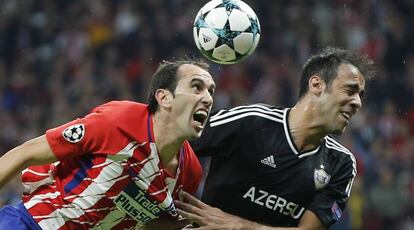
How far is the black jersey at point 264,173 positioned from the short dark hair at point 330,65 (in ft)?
1.16

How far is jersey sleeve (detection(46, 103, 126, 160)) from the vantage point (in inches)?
187

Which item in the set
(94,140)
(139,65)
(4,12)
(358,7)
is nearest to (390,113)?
(358,7)

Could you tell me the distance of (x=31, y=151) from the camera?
4.66m

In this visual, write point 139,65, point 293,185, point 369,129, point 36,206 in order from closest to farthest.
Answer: point 36,206 → point 293,185 → point 369,129 → point 139,65

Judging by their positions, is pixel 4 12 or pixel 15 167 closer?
pixel 15 167

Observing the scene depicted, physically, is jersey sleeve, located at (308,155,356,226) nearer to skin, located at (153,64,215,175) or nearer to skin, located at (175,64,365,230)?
skin, located at (175,64,365,230)

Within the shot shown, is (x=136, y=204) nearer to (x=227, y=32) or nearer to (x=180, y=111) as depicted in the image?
(x=180, y=111)

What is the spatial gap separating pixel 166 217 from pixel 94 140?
0.67 meters

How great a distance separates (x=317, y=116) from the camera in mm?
5414

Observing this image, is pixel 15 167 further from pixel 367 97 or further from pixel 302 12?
pixel 302 12

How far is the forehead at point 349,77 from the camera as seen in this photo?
5414 mm

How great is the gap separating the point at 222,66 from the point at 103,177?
7.15 meters

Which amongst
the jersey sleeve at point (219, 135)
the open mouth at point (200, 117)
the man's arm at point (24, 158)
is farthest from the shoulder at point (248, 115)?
the man's arm at point (24, 158)

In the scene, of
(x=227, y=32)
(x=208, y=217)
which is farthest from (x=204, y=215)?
(x=227, y=32)
